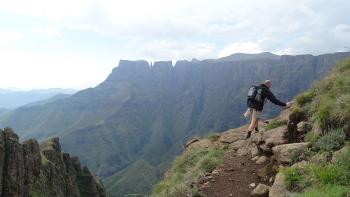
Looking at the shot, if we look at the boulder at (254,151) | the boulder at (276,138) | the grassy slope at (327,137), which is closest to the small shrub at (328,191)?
the grassy slope at (327,137)

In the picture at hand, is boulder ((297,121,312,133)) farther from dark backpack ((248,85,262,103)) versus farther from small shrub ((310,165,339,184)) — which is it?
dark backpack ((248,85,262,103))

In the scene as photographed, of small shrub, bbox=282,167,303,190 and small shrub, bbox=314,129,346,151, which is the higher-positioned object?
small shrub, bbox=314,129,346,151

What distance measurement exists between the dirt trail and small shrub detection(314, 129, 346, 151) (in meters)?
2.26

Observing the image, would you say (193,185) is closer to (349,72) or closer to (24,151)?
(349,72)

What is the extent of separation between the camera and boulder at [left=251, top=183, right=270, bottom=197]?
553 inches

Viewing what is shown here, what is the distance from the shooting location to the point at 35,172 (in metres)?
92.4

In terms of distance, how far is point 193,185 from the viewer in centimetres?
1678

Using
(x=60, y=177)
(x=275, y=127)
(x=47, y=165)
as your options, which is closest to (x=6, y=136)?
(x=47, y=165)

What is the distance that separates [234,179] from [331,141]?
4.16 metres

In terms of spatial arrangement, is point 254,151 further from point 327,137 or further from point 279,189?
point 279,189

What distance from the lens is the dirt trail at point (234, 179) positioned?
1560 centimetres

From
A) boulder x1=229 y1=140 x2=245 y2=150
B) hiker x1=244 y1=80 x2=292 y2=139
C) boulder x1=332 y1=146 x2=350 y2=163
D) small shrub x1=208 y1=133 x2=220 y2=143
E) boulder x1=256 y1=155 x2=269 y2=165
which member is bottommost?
small shrub x1=208 y1=133 x2=220 y2=143

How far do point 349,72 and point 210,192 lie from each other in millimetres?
7272

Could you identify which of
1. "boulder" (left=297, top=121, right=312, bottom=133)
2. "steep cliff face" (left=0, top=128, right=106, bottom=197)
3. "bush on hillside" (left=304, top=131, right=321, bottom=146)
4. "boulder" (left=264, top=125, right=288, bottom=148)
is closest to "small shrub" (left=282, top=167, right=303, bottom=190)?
"bush on hillside" (left=304, top=131, right=321, bottom=146)
